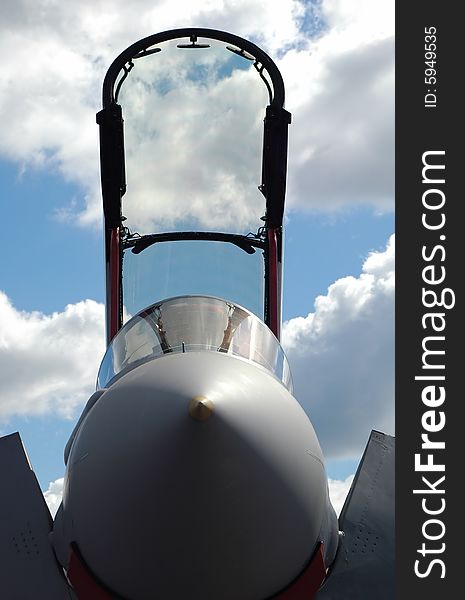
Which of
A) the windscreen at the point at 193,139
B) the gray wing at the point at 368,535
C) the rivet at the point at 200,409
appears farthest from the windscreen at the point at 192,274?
the rivet at the point at 200,409

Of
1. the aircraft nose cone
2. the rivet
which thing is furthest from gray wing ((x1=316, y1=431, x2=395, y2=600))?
the rivet

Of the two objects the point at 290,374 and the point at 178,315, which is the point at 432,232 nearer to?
the point at 290,374

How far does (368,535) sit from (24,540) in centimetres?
234

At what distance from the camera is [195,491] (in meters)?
4.51

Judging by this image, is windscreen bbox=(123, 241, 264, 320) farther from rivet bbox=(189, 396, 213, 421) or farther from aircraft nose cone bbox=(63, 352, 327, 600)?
rivet bbox=(189, 396, 213, 421)

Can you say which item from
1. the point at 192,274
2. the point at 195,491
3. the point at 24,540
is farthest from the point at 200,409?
the point at 192,274

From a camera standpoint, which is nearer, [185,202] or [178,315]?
[178,315]

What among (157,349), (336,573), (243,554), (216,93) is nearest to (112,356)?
(157,349)

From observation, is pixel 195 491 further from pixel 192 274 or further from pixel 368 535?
pixel 192 274

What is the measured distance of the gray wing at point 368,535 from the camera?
19.6ft

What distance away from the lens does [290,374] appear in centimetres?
771

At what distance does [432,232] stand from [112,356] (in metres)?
2.94

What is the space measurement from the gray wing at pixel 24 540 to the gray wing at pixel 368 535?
1.77 metres

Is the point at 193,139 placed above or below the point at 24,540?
above
